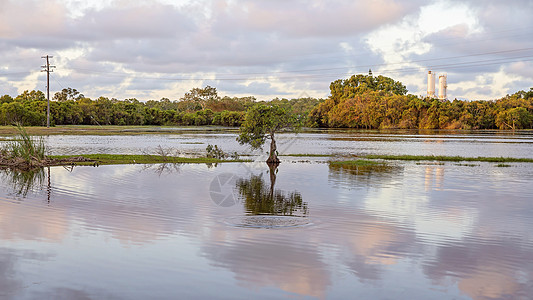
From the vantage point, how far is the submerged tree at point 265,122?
26875 millimetres

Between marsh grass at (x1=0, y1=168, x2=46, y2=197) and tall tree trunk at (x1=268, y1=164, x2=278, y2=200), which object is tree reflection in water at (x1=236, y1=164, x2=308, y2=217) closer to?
tall tree trunk at (x1=268, y1=164, x2=278, y2=200)

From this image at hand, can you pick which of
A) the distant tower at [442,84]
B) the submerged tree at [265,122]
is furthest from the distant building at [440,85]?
the submerged tree at [265,122]

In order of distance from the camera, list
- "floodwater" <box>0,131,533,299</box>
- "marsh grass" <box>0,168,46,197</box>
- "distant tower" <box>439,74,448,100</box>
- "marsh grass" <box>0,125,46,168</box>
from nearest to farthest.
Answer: "floodwater" <box>0,131,533,299</box> → "marsh grass" <box>0,168,46,197</box> → "marsh grass" <box>0,125,46,168</box> → "distant tower" <box>439,74,448,100</box>

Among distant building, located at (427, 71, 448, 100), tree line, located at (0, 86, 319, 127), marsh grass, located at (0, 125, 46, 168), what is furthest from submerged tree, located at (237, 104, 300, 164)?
distant building, located at (427, 71, 448, 100)

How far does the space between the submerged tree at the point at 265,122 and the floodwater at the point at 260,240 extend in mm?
7793

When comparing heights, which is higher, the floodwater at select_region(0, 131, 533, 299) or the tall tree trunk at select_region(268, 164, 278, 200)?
the tall tree trunk at select_region(268, 164, 278, 200)

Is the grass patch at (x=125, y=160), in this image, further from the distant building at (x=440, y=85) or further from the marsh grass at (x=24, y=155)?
the distant building at (x=440, y=85)

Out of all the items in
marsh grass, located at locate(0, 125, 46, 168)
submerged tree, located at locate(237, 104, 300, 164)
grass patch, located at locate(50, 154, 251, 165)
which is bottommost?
grass patch, located at locate(50, 154, 251, 165)

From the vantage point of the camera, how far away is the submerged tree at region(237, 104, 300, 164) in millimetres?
26875

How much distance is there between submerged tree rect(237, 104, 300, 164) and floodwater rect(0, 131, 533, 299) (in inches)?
307

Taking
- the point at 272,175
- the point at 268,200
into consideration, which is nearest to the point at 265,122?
the point at 272,175

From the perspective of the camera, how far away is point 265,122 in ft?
88.1

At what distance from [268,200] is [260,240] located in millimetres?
5199

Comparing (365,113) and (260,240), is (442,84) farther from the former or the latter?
(260,240)
